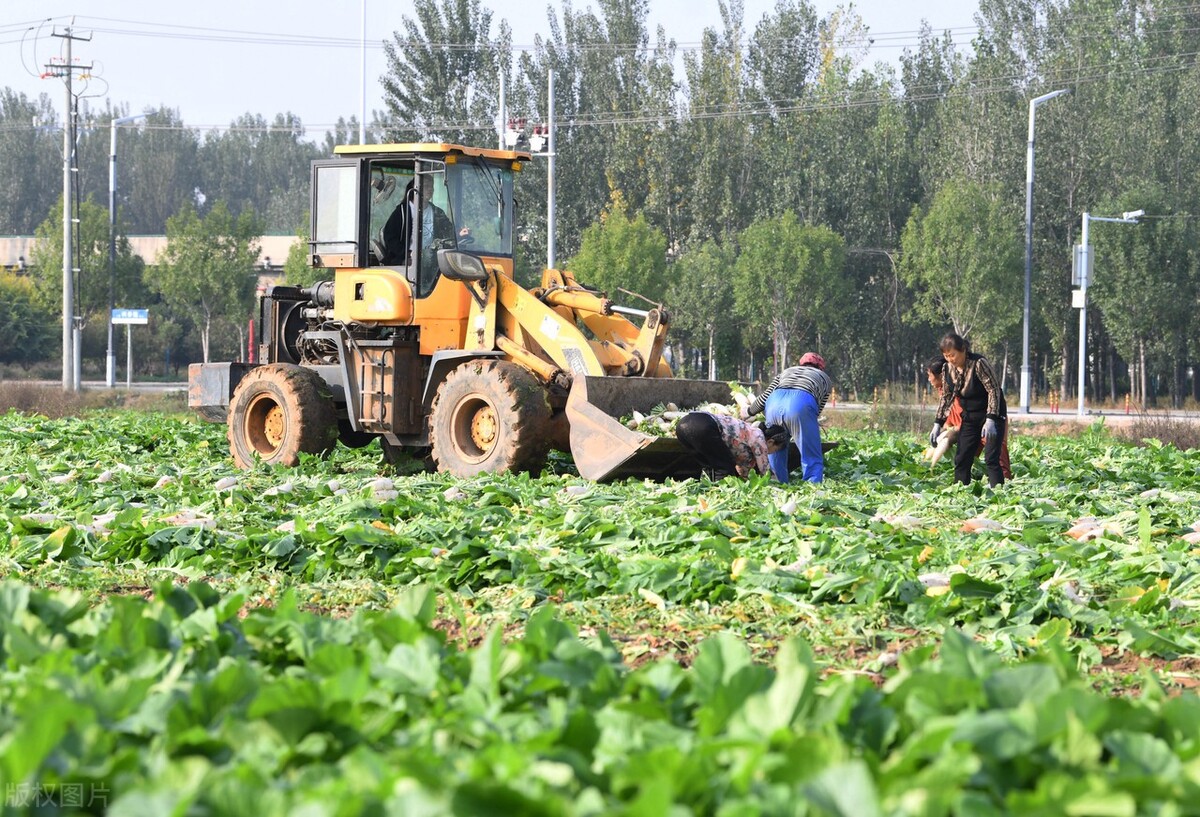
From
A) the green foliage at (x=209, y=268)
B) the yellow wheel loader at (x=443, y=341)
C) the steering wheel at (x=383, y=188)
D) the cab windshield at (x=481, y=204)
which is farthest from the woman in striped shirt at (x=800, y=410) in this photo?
the green foliage at (x=209, y=268)

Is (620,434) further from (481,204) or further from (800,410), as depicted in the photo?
(481,204)

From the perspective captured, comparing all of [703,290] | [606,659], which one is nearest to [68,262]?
[703,290]

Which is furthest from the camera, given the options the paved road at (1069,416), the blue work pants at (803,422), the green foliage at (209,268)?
the green foliage at (209,268)

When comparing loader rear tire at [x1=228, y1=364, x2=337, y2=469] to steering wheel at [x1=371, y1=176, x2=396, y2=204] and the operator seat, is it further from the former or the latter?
steering wheel at [x1=371, y1=176, x2=396, y2=204]

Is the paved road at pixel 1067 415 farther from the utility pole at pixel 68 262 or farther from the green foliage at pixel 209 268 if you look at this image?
the green foliage at pixel 209 268

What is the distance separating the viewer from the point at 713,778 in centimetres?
287

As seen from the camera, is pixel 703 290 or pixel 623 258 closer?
pixel 623 258

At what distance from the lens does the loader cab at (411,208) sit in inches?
556

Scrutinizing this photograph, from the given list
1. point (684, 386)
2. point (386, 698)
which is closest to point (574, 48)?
point (684, 386)

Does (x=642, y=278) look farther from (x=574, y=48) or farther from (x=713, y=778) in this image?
(x=713, y=778)

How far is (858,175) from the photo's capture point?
52781 millimetres

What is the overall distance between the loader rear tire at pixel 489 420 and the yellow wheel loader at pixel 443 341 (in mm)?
15

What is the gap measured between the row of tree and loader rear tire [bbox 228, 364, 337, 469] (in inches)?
1174

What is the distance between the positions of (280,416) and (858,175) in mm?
40953
